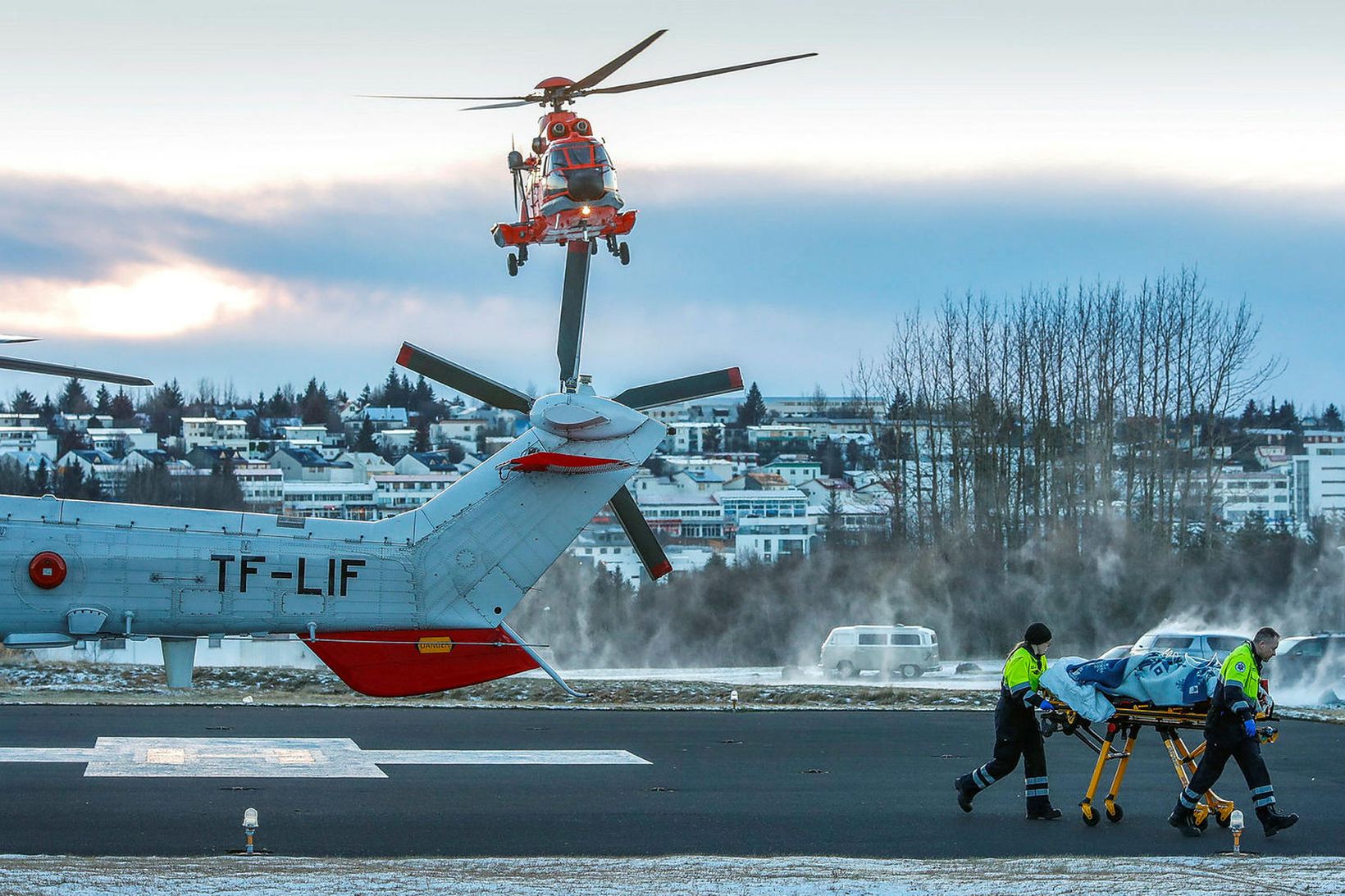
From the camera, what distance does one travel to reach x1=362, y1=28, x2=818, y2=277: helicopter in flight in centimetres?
2931

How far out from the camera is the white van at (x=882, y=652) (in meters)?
38.2

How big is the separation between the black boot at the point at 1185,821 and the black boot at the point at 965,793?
188 cm

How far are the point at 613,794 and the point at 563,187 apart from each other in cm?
1657

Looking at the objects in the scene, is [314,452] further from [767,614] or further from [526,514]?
[526,514]

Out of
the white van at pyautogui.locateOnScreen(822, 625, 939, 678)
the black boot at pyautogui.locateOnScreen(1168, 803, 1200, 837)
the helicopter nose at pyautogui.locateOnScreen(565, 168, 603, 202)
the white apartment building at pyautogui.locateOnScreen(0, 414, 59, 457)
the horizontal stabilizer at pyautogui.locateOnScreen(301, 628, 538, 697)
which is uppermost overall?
the helicopter nose at pyautogui.locateOnScreen(565, 168, 603, 202)

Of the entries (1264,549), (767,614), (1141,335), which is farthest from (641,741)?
(1141,335)

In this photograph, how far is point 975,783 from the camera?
565 inches

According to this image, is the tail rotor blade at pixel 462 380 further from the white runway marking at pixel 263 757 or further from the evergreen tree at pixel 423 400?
the evergreen tree at pixel 423 400

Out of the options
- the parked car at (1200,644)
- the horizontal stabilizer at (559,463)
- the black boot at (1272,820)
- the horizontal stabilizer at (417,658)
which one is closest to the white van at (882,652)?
the parked car at (1200,644)

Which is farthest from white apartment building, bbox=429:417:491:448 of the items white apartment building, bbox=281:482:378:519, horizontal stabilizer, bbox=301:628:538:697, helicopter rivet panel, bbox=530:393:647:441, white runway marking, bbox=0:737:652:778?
horizontal stabilizer, bbox=301:628:538:697

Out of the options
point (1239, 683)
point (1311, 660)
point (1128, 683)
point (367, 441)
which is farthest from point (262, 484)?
point (1239, 683)

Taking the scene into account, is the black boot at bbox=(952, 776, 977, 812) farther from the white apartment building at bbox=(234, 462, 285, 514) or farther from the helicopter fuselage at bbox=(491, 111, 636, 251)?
the white apartment building at bbox=(234, 462, 285, 514)

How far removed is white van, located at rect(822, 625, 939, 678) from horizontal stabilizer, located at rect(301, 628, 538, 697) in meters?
22.3

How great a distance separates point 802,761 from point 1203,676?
6.16 metres
